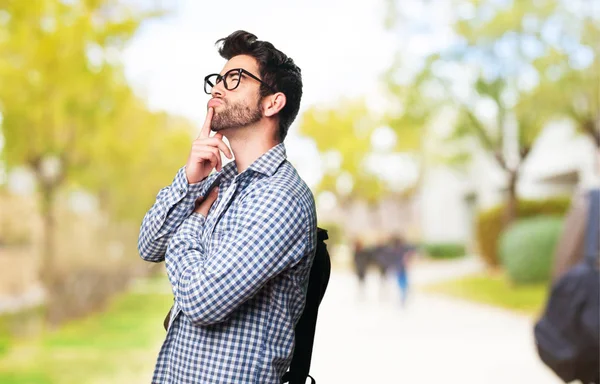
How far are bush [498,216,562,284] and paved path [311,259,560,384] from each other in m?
1.00

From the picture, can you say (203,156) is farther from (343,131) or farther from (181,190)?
(343,131)

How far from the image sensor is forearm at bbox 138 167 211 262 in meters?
1.39

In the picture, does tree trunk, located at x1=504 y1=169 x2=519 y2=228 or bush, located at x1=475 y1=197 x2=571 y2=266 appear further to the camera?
bush, located at x1=475 y1=197 x2=571 y2=266

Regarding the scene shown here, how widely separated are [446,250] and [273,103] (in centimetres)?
2398

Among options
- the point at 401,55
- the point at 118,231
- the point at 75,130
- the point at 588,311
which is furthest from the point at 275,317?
the point at 401,55

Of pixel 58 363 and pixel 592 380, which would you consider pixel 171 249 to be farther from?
pixel 58 363

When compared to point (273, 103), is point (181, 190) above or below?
below

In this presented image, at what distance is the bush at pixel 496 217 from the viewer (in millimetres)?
14023

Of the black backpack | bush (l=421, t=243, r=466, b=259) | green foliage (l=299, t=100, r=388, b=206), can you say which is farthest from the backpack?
green foliage (l=299, t=100, r=388, b=206)

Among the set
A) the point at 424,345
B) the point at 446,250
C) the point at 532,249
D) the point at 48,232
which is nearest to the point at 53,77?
the point at 48,232

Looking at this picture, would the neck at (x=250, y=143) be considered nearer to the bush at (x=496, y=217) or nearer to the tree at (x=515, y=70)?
the tree at (x=515, y=70)

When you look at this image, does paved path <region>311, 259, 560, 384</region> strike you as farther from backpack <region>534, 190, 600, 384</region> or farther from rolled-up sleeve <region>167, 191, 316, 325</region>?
rolled-up sleeve <region>167, 191, 316, 325</region>

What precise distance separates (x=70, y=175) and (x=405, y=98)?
7.17 m

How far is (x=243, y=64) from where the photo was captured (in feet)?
4.76
